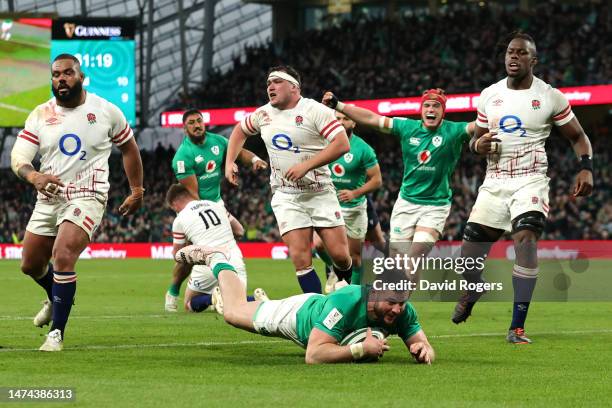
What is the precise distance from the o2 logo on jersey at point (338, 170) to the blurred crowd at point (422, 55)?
1789 cm

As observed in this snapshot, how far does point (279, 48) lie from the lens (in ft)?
157

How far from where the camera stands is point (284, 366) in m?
8.32

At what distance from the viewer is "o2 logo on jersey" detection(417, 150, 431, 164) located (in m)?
13.5

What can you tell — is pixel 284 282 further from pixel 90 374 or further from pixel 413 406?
pixel 413 406

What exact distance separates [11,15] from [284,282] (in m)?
18.8

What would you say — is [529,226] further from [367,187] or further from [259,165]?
[367,187]

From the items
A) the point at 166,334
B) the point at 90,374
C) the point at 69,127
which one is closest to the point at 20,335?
the point at 166,334

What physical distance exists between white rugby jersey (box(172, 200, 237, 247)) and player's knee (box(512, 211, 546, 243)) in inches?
145

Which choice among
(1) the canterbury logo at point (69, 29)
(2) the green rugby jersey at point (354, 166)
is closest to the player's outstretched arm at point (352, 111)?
(2) the green rugby jersey at point (354, 166)

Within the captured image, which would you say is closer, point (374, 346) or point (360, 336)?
point (374, 346)

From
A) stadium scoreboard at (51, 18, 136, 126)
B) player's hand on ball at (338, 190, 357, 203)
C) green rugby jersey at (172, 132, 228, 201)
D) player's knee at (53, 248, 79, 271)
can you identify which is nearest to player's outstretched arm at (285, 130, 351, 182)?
player's knee at (53, 248, 79, 271)

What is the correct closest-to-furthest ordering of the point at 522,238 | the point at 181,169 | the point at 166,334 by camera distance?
1. the point at 522,238
2. the point at 166,334
3. the point at 181,169

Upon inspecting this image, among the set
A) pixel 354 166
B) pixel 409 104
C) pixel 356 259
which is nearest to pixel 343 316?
pixel 354 166

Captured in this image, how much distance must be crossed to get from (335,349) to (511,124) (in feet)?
11.3
